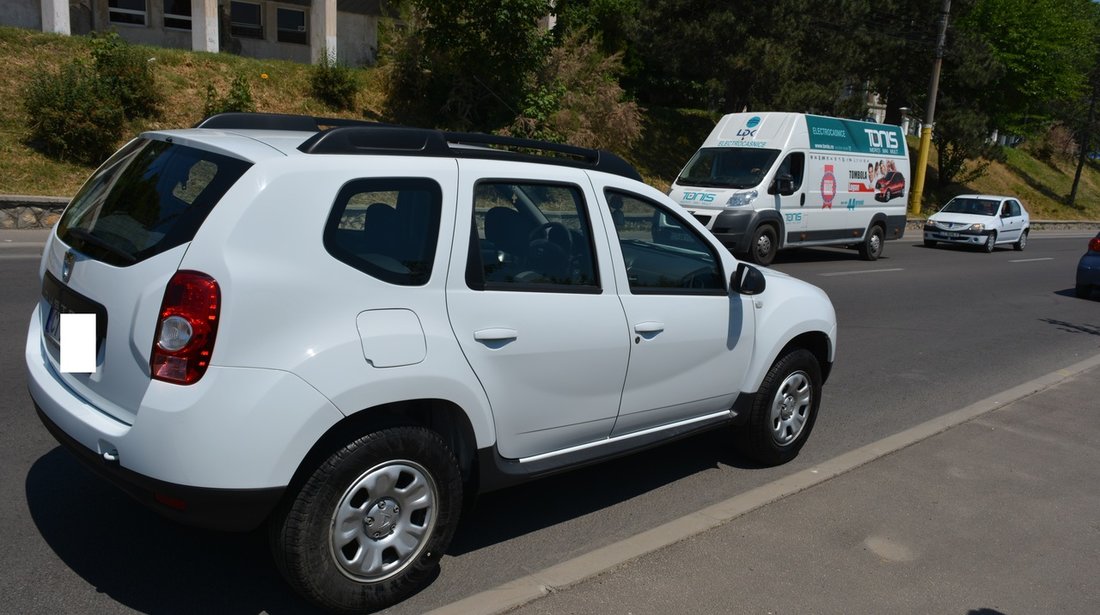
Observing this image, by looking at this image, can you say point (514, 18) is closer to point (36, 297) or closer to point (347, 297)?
point (36, 297)

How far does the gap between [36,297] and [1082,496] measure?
9.08 metres

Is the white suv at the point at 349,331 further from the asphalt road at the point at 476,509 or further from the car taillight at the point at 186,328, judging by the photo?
the asphalt road at the point at 476,509

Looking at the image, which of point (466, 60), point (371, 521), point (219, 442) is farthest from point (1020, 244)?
point (219, 442)

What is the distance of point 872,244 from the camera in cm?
1886

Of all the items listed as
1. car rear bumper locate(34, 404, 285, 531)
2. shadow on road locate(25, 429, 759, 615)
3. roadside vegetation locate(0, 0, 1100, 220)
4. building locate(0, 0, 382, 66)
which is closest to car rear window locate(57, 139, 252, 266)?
car rear bumper locate(34, 404, 285, 531)

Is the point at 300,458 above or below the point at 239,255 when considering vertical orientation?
below

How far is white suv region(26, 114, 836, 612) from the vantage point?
3066 millimetres

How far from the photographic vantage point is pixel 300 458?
10.3 ft

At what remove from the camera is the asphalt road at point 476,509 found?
3609mm

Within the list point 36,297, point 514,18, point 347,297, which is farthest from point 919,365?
point 514,18

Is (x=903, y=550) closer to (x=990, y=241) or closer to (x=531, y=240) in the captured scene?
(x=531, y=240)

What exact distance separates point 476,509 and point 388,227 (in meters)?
1.80

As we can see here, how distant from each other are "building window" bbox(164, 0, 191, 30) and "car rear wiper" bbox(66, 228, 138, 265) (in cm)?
2815

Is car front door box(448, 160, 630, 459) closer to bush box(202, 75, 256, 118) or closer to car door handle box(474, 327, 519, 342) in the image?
car door handle box(474, 327, 519, 342)
